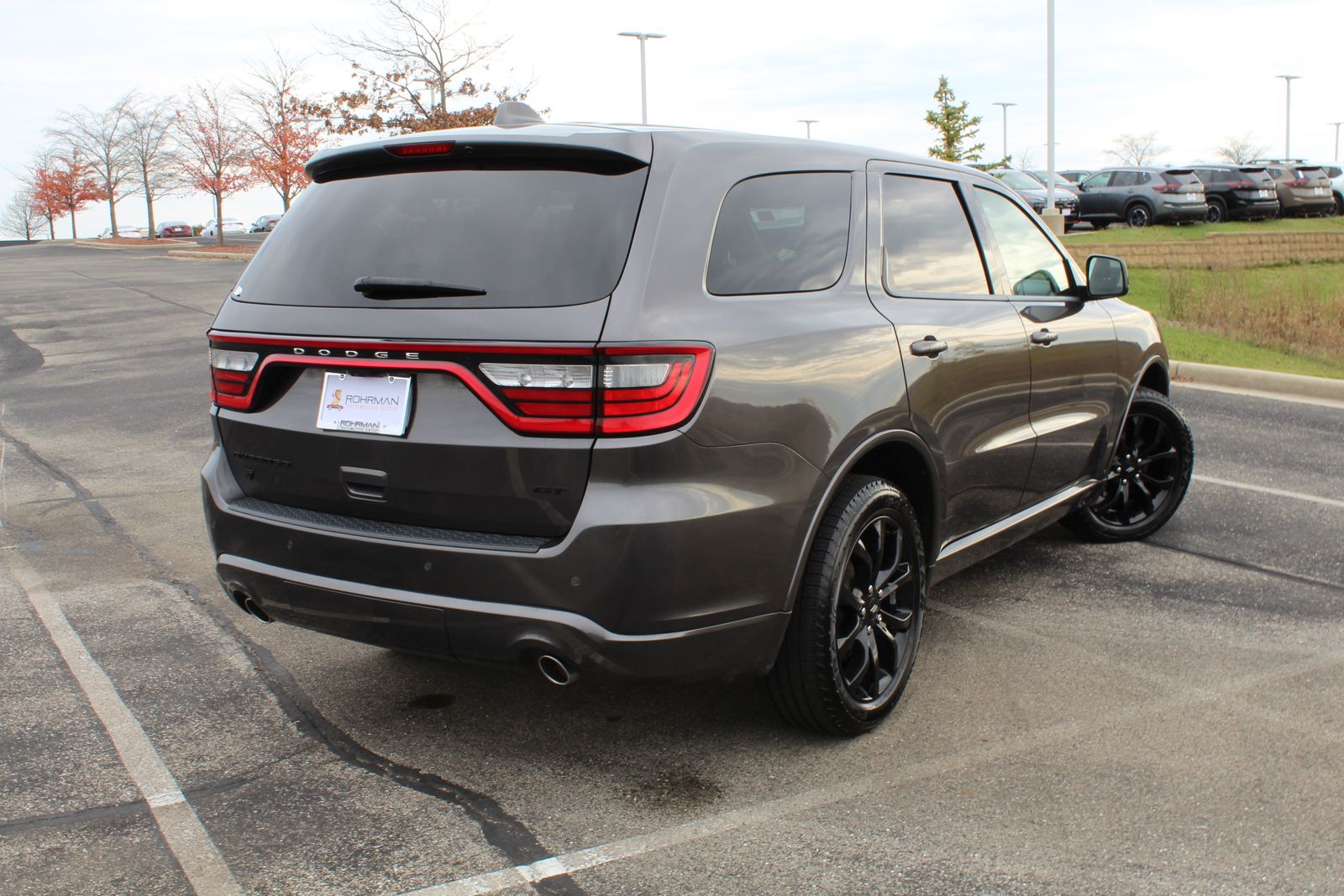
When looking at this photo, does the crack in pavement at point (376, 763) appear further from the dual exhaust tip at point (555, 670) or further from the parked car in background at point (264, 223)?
the parked car in background at point (264, 223)

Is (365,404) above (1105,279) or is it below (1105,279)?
below

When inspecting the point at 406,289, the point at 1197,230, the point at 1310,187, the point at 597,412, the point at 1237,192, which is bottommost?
the point at 597,412

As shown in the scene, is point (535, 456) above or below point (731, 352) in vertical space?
below

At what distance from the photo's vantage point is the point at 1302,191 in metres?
35.2

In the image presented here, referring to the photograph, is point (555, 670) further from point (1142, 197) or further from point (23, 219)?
point (23, 219)

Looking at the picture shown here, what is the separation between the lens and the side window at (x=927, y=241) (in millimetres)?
4059

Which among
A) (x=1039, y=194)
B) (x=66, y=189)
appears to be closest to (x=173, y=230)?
(x=66, y=189)

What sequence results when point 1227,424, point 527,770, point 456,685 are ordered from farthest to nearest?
point 1227,424, point 456,685, point 527,770

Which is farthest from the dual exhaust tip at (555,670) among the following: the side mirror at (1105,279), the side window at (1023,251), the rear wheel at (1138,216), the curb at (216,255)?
the curb at (216,255)

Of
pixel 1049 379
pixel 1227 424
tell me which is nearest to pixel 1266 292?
pixel 1227 424

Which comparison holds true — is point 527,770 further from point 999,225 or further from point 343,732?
point 999,225

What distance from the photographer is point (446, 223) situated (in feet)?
10.8

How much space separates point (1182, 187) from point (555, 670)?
3192 cm

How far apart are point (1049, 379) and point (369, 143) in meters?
2.72
